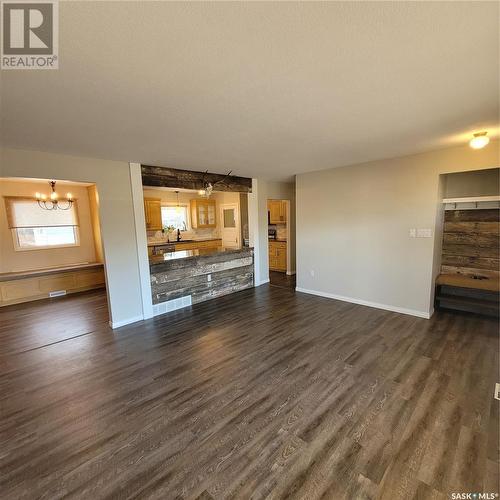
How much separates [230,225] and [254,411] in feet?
20.9

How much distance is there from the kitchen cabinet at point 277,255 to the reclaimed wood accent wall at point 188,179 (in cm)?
211

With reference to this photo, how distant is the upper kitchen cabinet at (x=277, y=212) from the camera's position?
6973mm

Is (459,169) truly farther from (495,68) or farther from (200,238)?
(200,238)

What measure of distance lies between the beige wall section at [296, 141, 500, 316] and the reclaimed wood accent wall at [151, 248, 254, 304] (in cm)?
131

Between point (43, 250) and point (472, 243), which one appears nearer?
point (472, 243)

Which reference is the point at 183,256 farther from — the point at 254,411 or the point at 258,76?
the point at 258,76

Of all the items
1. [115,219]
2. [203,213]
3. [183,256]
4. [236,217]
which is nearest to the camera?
[115,219]

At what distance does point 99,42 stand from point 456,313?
206 inches

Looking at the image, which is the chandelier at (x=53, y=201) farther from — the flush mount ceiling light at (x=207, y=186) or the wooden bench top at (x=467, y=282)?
the wooden bench top at (x=467, y=282)

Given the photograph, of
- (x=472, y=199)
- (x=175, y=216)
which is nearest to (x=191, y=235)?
(x=175, y=216)

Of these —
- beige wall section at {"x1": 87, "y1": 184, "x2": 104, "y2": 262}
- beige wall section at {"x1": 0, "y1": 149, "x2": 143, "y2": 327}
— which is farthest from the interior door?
beige wall section at {"x1": 0, "y1": 149, "x2": 143, "y2": 327}

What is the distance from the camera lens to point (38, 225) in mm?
5609

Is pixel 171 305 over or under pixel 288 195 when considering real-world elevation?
under
